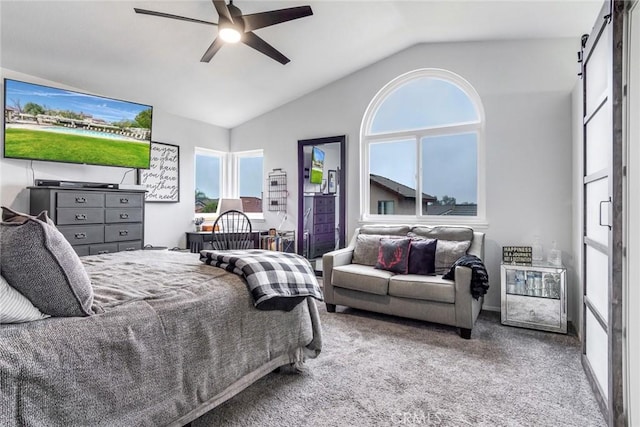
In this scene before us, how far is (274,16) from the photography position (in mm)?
2422

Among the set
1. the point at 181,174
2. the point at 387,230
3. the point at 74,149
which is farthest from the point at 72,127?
the point at 387,230

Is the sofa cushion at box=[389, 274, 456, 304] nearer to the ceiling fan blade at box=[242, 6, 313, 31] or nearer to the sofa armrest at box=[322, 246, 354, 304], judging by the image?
the sofa armrest at box=[322, 246, 354, 304]

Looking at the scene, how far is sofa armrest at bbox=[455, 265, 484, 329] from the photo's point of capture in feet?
9.09

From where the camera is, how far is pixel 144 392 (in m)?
1.23

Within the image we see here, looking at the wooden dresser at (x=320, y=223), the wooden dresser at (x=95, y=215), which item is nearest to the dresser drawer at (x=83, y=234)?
the wooden dresser at (x=95, y=215)

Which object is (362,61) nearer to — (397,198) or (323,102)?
(323,102)

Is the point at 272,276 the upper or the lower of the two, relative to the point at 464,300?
upper

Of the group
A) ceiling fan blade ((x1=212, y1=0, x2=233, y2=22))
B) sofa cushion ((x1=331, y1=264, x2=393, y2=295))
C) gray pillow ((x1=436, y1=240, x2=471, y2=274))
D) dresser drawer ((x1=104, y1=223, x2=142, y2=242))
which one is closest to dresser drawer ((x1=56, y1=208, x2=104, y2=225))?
dresser drawer ((x1=104, y1=223, x2=142, y2=242))

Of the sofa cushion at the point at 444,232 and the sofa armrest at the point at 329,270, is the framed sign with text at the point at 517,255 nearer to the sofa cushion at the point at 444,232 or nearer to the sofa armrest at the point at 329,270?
the sofa cushion at the point at 444,232

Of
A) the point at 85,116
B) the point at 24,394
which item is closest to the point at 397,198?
the point at 85,116

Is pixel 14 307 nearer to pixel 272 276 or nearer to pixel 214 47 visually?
pixel 272 276

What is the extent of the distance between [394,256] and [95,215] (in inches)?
116

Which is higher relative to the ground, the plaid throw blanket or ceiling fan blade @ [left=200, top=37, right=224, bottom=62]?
ceiling fan blade @ [left=200, top=37, right=224, bottom=62]

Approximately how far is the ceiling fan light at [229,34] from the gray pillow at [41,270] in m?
1.91
